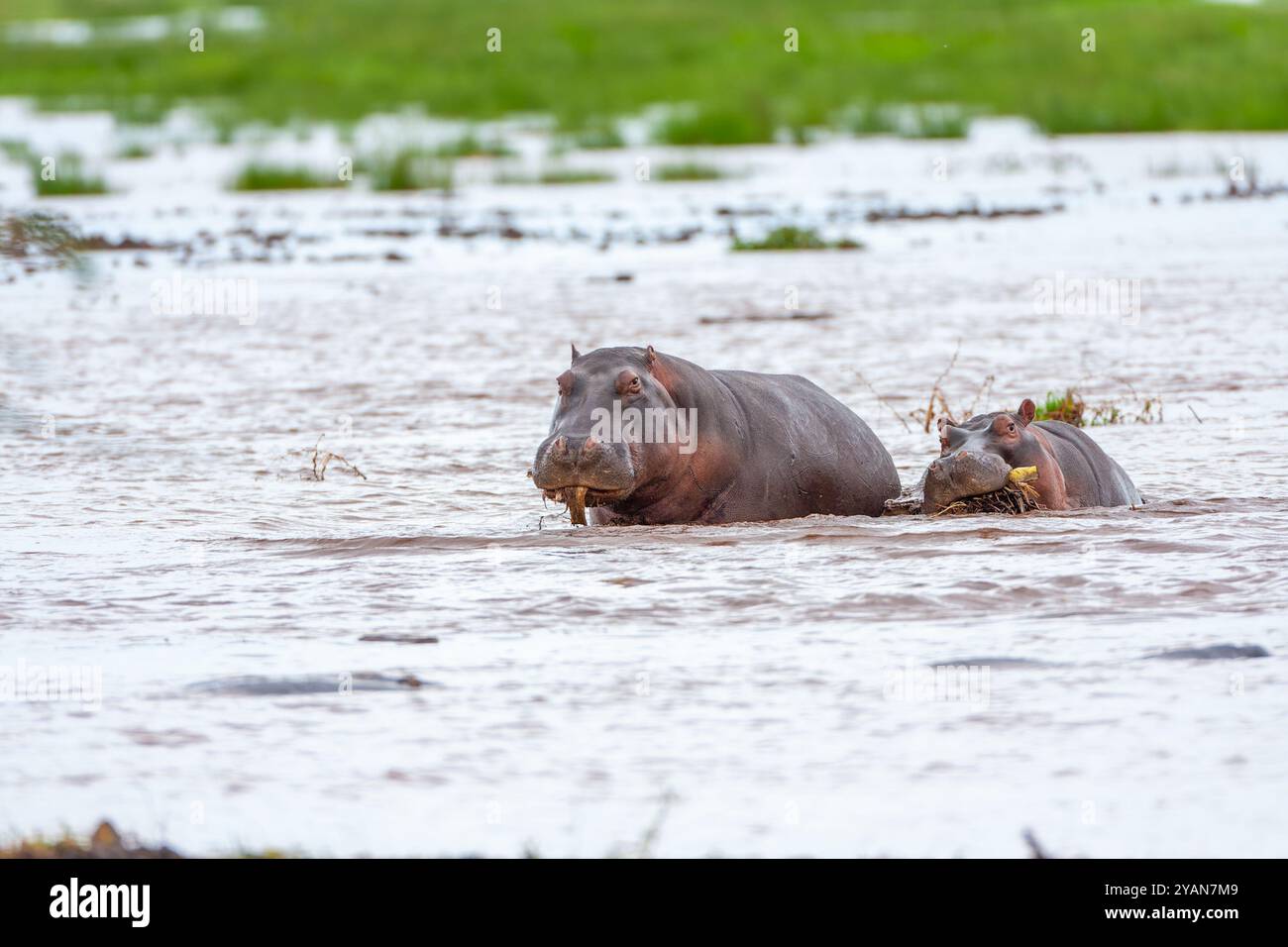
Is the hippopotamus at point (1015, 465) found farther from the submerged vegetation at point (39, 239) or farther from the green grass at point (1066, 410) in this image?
the submerged vegetation at point (39, 239)

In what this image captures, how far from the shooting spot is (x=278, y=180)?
109 ft

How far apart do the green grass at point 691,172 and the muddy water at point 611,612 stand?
15025mm

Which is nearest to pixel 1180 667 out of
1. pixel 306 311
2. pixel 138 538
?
pixel 138 538

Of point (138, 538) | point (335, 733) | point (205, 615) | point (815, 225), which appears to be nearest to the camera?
point (335, 733)

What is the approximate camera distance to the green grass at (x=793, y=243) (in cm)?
2317

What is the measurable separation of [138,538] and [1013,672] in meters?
4.53

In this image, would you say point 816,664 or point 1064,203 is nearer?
point 816,664

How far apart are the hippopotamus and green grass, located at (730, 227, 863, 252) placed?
13475 mm

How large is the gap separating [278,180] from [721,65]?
2308 centimetres

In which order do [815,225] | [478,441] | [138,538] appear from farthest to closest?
[815,225], [478,441], [138,538]

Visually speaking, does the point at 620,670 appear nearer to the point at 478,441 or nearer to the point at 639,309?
the point at 478,441

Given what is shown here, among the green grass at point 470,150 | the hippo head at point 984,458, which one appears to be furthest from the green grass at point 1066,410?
the green grass at point 470,150

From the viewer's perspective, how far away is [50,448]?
1250 centimetres

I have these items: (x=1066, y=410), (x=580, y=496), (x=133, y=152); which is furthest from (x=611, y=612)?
(x=133, y=152)
